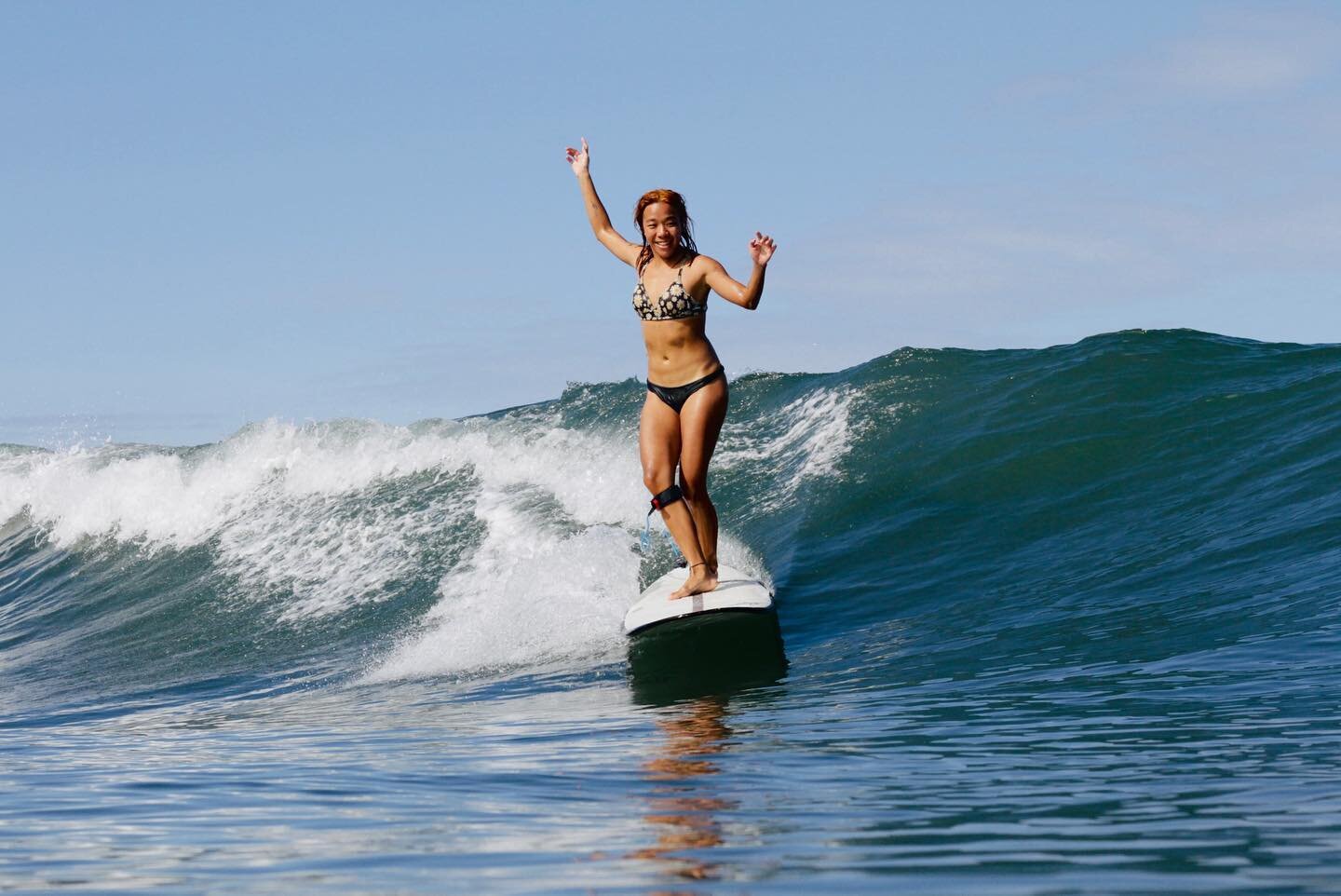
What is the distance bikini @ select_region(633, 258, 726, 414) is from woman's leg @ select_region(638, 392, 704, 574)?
0.20 ft

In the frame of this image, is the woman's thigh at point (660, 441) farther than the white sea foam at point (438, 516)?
No

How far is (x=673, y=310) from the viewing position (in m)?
7.46

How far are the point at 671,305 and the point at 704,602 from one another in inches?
65.3

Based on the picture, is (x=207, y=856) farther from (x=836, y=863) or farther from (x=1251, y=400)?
(x=1251, y=400)

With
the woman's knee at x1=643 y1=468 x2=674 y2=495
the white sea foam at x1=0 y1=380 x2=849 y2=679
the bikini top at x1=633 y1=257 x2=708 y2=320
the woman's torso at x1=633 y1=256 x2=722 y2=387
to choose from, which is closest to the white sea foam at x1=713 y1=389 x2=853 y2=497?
the white sea foam at x1=0 y1=380 x2=849 y2=679

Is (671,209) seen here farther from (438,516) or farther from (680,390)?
(438,516)

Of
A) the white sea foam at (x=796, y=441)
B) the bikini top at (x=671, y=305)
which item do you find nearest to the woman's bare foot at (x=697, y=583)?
the bikini top at (x=671, y=305)

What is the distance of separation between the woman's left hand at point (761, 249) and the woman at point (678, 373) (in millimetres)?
485

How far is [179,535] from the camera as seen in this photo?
17000mm

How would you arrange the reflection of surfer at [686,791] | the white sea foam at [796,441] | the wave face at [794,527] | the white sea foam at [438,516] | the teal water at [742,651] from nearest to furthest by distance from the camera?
the reflection of surfer at [686,791], the teal water at [742,651], the wave face at [794,527], the white sea foam at [438,516], the white sea foam at [796,441]

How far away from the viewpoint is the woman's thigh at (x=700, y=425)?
757cm

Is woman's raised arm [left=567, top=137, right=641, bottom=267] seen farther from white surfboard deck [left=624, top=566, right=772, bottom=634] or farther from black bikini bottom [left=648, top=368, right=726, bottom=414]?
white surfboard deck [left=624, top=566, right=772, bottom=634]

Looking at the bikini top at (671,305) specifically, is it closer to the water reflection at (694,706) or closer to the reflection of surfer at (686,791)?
the water reflection at (694,706)

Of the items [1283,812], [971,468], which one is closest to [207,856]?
[1283,812]
